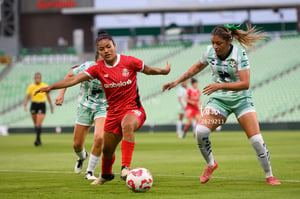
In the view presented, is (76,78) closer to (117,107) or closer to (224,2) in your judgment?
(117,107)

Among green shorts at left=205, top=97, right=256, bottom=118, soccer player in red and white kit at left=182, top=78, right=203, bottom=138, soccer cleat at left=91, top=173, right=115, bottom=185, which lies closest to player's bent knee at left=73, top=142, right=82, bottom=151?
soccer cleat at left=91, top=173, right=115, bottom=185

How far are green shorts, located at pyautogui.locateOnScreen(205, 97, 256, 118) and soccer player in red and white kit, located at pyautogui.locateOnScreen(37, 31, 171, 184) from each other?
99cm

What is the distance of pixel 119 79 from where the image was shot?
1098cm

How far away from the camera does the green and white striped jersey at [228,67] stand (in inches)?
428

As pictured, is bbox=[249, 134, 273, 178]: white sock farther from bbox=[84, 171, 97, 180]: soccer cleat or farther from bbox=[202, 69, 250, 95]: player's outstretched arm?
bbox=[84, 171, 97, 180]: soccer cleat

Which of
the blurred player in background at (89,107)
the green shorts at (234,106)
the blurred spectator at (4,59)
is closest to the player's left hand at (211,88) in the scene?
the green shorts at (234,106)

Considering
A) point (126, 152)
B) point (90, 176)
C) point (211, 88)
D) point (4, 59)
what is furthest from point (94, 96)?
point (4, 59)

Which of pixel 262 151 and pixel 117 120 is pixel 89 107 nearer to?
pixel 117 120

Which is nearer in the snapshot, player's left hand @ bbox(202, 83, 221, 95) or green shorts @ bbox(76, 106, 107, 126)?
player's left hand @ bbox(202, 83, 221, 95)

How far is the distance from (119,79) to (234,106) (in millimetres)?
1855

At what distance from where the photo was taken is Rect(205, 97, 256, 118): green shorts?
36.3 feet

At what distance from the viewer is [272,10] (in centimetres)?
5338

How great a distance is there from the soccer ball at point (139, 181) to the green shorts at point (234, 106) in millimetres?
1818

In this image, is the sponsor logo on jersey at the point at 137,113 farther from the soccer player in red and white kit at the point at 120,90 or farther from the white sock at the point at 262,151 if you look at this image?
the white sock at the point at 262,151
